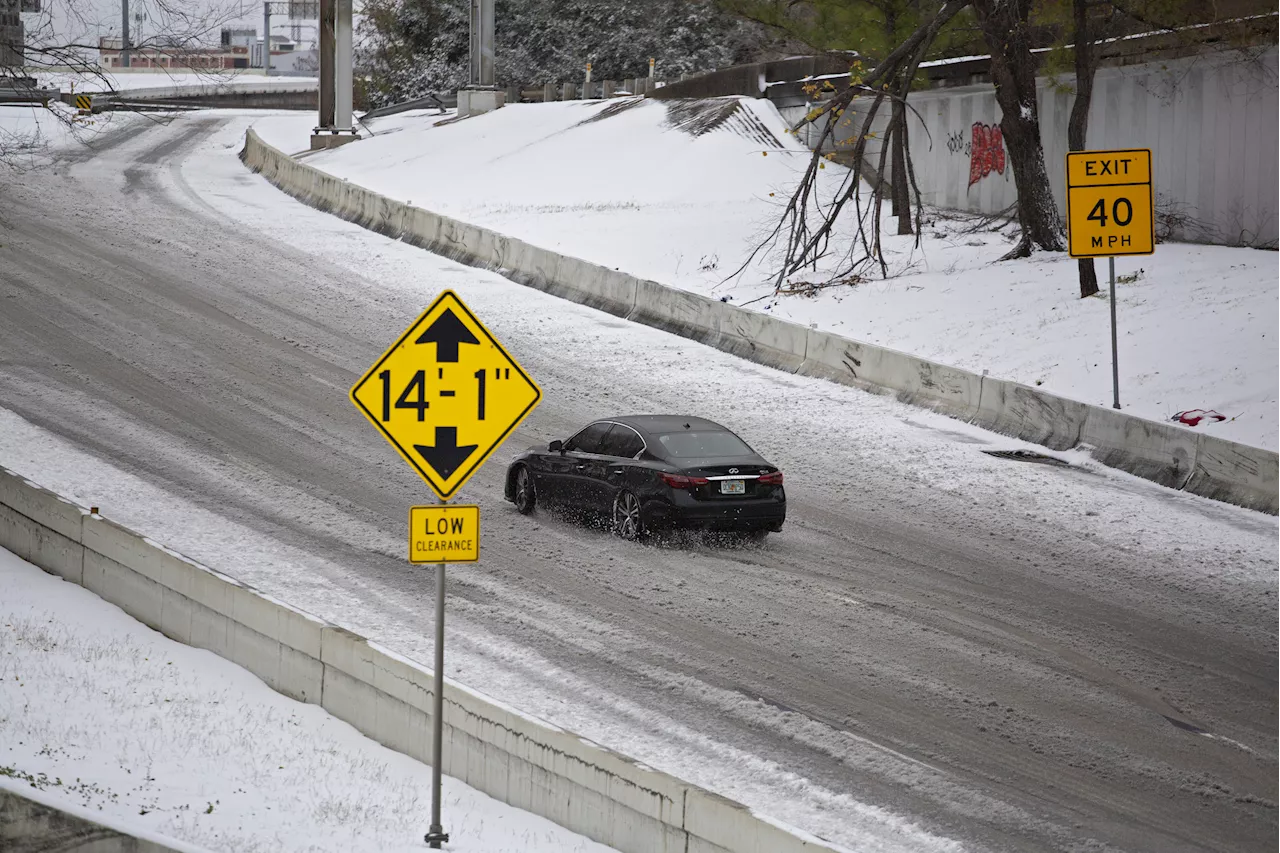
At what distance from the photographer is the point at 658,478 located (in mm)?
15430

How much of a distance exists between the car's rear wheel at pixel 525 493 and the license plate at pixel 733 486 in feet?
8.53

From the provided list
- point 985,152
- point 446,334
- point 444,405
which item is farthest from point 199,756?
point 985,152

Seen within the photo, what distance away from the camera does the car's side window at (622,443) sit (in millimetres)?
16062

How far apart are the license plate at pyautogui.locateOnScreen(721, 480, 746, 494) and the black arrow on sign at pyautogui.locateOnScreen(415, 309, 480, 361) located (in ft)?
20.7

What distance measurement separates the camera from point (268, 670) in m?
12.5

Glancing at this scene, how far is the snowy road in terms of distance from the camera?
1009cm

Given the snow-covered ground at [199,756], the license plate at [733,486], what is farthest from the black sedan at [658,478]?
the snow-covered ground at [199,756]

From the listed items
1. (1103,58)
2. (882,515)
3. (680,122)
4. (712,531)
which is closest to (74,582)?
(712,531)

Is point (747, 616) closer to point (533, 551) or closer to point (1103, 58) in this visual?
point (533, 551)

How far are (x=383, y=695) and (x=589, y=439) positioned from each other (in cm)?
592

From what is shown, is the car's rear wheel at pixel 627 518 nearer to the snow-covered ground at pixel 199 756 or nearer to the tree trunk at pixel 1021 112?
the snow-covered ground at pixel 199 756

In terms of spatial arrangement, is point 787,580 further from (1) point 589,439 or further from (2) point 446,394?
(2) point 446,394

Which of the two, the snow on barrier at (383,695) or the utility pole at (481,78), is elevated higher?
the utility pole at (481,78)

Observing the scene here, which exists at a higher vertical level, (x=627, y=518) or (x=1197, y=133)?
(x=1197, y=133)
